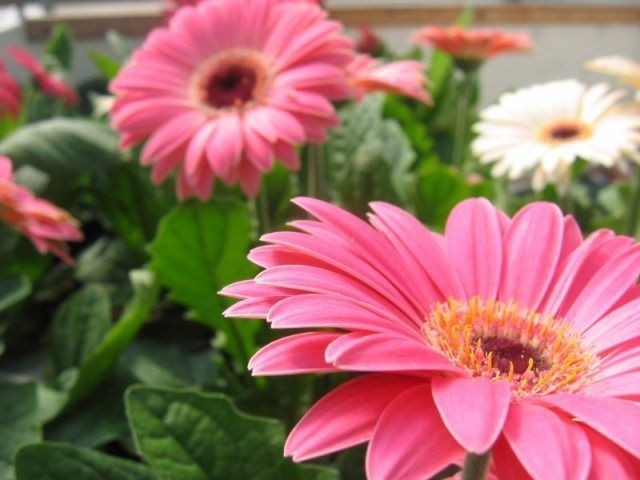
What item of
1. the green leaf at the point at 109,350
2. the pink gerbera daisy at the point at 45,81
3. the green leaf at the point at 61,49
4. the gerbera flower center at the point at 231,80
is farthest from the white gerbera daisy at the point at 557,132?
the green leaf at the point at 61,49

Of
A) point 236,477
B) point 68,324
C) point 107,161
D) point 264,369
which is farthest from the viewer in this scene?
point 107,161

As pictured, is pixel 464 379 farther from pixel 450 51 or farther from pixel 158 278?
pixel 450 51

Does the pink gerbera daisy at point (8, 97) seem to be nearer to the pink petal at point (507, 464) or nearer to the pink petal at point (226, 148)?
the pink petal at point (226, 148)

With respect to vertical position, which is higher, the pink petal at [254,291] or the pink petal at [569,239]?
the pink petal at [254,291]

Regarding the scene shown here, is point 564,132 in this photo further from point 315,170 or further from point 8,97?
point 8,97

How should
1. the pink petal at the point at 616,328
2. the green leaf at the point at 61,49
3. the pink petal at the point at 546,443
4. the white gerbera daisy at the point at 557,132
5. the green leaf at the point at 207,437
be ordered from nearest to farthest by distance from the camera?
the pink petal at the point at 546,443 → the pink petal at the point at 616,328 → the green leaf at the point at 207,437 → the white gerbera daisy at the point at 557,132 → the green leaf at the point at 61,49

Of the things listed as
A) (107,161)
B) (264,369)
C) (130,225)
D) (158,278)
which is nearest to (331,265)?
(264,369)
